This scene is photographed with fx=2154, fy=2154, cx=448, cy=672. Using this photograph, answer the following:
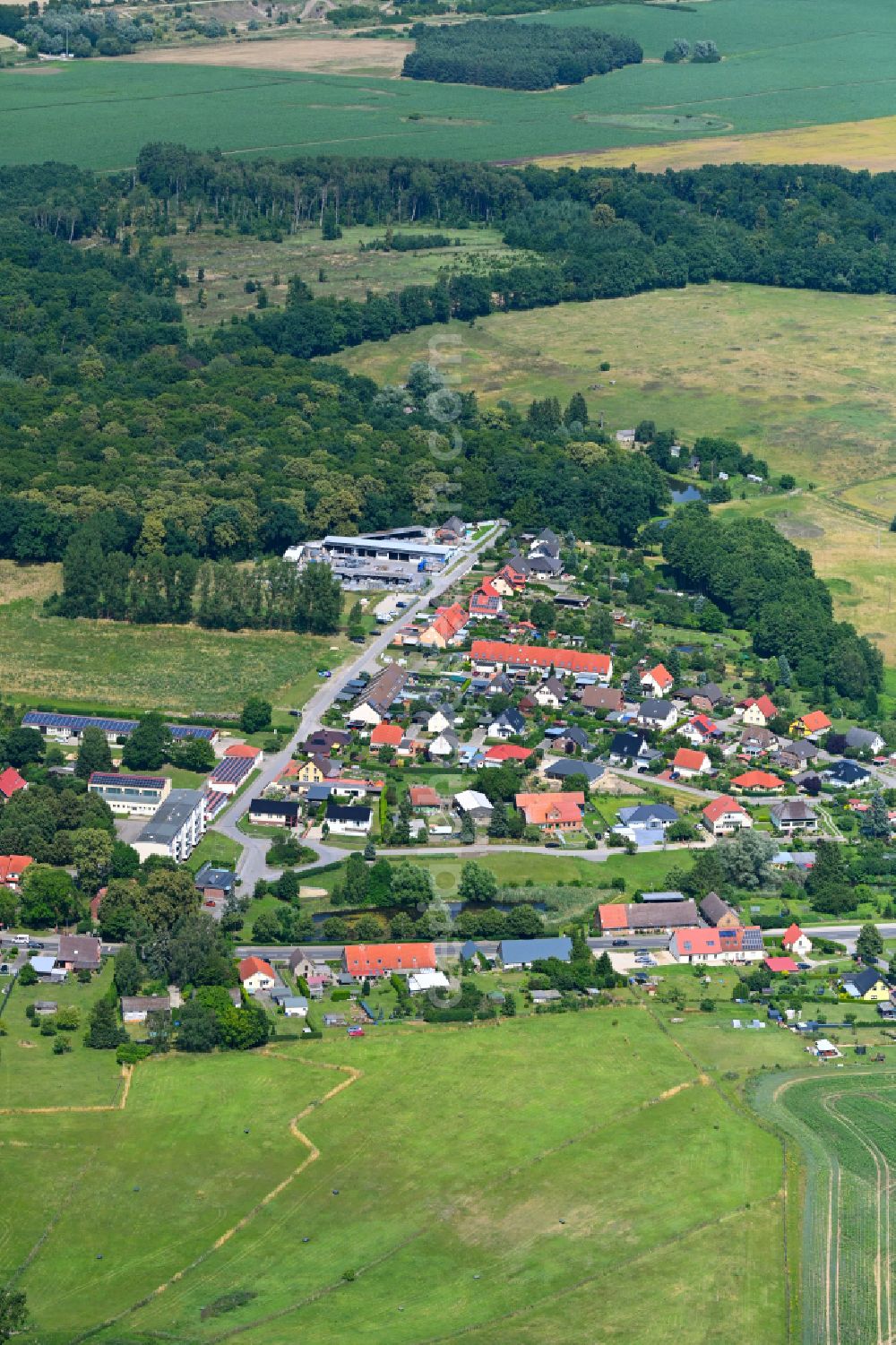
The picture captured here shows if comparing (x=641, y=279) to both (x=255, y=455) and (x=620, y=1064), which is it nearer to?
(x=255, y=455)

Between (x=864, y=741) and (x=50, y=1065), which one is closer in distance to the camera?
(x=50, y=1065)

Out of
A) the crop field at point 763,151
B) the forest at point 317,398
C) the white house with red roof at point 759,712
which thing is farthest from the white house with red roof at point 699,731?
the crop field at point 763,151

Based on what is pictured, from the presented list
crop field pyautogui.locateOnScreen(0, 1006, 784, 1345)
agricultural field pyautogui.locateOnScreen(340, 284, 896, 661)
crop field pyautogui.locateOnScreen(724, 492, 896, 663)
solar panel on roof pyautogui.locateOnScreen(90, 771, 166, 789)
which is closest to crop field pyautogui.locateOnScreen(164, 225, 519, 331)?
agricultural field pyautogui.locateOnScreen(340, 284, 896, 661)

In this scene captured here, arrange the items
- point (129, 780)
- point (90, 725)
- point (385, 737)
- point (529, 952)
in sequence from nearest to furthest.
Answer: point (529, 952), point (129, 780), point (385, 737), point (90, 725)

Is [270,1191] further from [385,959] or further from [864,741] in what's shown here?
[864,741]

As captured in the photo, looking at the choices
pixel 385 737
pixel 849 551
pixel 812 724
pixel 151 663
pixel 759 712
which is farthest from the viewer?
pixel 849 551

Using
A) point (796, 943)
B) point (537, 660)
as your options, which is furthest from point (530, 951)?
point (537, 660)

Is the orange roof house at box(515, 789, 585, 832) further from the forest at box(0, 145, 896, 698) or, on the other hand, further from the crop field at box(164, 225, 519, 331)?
the crop field at box(164, 225, 519, 331)
